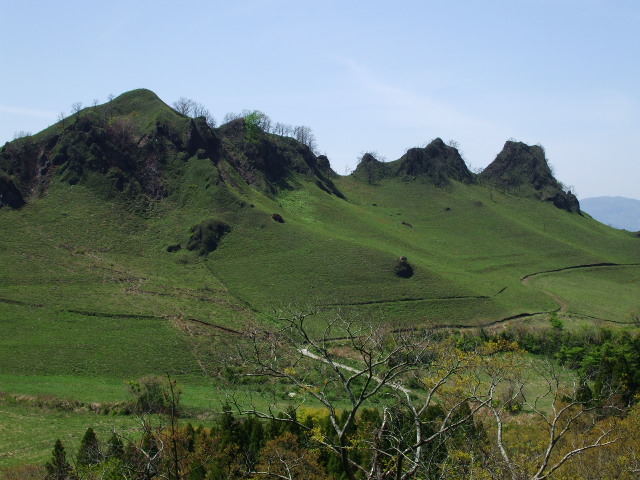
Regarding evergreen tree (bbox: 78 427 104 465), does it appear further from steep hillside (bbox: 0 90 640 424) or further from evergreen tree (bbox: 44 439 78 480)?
steep hillside (bbox: 0 90 640 424)

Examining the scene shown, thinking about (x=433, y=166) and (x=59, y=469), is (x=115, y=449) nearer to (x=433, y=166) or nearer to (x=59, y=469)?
(x=59, y=469)

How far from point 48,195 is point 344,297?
65855 millimetres

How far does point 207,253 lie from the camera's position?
10300 centimetres

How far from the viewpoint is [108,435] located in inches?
1788

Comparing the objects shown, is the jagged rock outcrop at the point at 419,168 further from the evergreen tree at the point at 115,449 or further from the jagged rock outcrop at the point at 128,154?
the evergreen tree at the point at 115,449

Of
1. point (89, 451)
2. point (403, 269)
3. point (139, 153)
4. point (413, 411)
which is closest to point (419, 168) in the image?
point (403, 269)

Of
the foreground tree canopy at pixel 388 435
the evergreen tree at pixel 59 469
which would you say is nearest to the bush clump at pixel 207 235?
the foreground tree canopy at pixel 388 435

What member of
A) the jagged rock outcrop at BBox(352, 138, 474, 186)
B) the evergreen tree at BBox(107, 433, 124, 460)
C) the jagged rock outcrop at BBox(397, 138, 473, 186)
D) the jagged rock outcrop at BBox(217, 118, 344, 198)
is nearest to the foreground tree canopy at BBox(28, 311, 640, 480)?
the evergreen tree at BBox(107, 433, 124, 460)

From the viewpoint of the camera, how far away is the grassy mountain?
229 feet

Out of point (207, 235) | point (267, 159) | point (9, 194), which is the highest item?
point (267, 159)

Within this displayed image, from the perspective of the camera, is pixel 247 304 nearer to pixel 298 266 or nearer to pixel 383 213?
pixel 298 266

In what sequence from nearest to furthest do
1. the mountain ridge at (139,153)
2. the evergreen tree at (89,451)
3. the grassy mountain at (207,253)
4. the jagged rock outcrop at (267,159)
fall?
the evergreen tree at (89,451), the grassy mountain at (207,253), the mountain ridge at (139,153), the jagged rock outcrop at (267,159)

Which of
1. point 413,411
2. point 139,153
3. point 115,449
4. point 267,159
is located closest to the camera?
point 413,411

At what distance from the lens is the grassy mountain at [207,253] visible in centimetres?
6969
